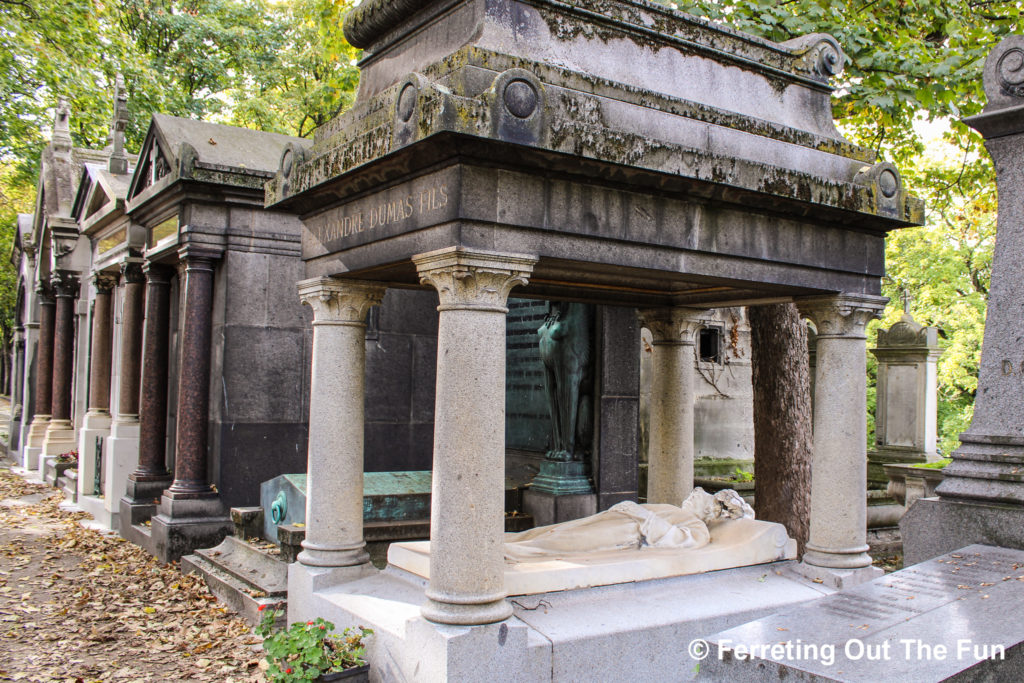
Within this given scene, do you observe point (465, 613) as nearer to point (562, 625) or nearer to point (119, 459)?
point (562, 625)

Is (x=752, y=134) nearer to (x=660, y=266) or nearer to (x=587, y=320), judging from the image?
(x=660, y=266)

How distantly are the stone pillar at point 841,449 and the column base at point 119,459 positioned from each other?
29.2ft

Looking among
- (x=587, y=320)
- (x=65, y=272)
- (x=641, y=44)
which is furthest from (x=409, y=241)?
(x=65, y=272)

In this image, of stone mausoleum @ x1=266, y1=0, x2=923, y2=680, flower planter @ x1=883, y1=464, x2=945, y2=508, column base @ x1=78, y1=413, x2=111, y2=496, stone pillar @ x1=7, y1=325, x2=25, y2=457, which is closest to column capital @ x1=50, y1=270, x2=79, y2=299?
column base @ x1=78, y1=413, x2=111, y2=496

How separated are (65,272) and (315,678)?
13916 millimetres

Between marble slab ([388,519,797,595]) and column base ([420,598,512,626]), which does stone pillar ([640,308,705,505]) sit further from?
column base ([420,598,512,626])

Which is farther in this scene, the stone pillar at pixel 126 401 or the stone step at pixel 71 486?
the stone step at pixel 71 486

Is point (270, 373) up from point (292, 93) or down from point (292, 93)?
down

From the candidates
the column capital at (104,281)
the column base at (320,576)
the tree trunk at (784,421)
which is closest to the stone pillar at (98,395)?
the column capital at (104,281)

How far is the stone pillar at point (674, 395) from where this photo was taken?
740 cm

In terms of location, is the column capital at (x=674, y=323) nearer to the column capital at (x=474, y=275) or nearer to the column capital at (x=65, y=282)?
the column capital at (x=474, y=275)

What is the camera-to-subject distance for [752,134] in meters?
5.61

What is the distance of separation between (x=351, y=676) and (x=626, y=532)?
2175 millimetres

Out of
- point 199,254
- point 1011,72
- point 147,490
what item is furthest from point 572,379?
point 147,490
